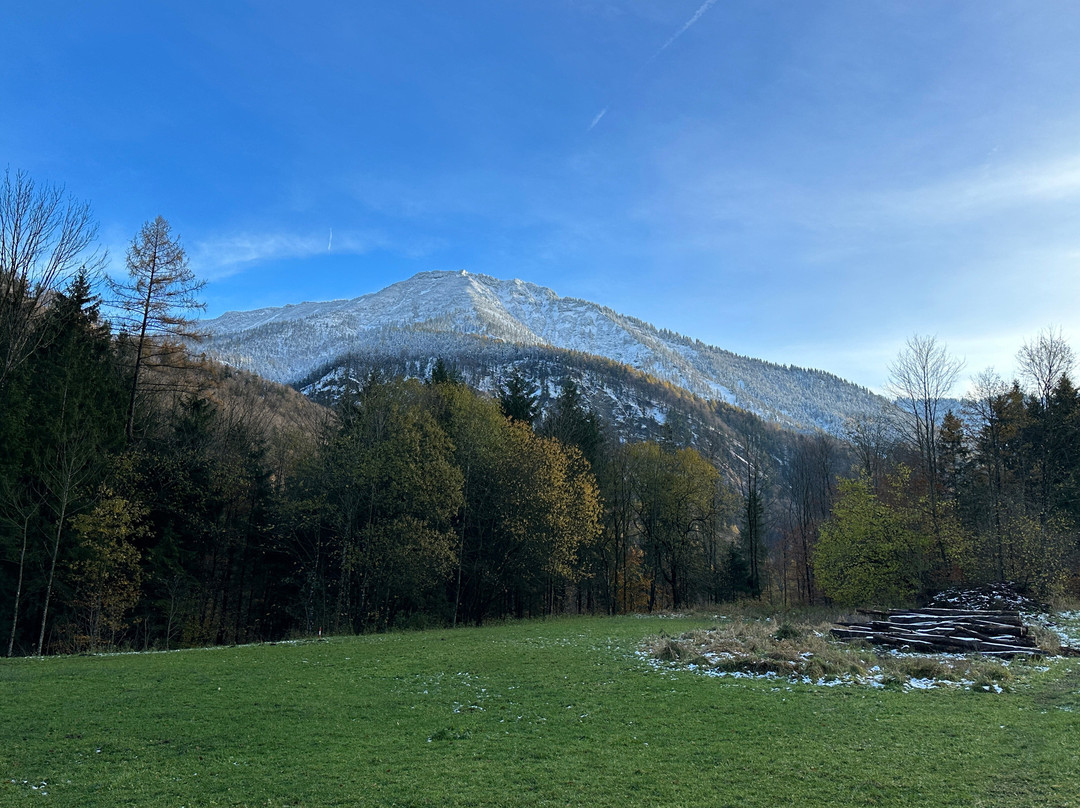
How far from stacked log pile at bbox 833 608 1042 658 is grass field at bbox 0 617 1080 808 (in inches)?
74.9

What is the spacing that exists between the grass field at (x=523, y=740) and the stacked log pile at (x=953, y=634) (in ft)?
6.24

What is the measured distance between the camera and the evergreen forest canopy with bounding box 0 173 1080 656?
26219 mm

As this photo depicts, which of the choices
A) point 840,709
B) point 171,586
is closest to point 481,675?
point 840,709

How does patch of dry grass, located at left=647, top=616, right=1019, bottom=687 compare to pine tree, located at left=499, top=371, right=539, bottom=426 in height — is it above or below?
below

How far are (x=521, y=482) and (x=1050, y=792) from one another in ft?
103

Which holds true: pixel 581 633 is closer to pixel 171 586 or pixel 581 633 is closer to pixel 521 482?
pixel 521 482

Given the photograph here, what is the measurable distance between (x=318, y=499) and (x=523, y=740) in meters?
26.4

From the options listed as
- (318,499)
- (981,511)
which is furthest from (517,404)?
(981,511)

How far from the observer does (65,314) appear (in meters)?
30.2

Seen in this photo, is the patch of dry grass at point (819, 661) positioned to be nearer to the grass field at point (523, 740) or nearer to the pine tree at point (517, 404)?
the grass field at point (523, 740)

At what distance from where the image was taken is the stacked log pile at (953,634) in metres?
17.4

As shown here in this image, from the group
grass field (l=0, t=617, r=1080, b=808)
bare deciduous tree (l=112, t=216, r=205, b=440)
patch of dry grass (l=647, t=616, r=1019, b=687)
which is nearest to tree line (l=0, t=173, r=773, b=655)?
bare deciduous tree (l=112, t=216, r=205, b=440)

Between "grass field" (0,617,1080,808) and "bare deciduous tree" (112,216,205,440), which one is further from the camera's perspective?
"bare deciduous tree" (112,216,205,440)

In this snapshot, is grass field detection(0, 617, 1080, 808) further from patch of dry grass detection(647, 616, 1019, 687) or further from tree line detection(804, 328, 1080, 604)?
tree line detection(804, 328, 1080, 604)
